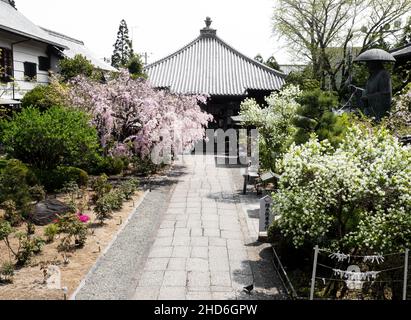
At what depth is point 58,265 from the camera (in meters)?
7.96

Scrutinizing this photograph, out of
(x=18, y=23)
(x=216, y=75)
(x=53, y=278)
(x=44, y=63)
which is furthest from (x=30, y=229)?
(x=216, y=75)

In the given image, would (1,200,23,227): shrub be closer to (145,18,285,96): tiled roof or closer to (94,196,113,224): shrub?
(94,196,113,224): shrub

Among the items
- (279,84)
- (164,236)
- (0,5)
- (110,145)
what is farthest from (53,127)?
(279,84)

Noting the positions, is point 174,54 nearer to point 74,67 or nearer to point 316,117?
point 74,67

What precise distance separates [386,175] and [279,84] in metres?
23.2

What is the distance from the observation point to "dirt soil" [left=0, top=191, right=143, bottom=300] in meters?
6.70

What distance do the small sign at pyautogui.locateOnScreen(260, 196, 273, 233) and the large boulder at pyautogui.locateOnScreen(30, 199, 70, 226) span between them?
17.9 ft

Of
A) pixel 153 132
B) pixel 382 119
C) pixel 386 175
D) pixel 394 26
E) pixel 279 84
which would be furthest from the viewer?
pixel 394 26

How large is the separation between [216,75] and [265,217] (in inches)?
819

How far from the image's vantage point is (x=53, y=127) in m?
13.6

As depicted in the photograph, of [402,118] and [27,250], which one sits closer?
[27,250]

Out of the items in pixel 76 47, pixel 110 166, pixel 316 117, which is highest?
pixel 76 47

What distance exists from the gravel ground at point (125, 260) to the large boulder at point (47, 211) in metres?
2.00

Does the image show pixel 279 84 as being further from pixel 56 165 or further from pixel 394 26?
pixel 56 165
